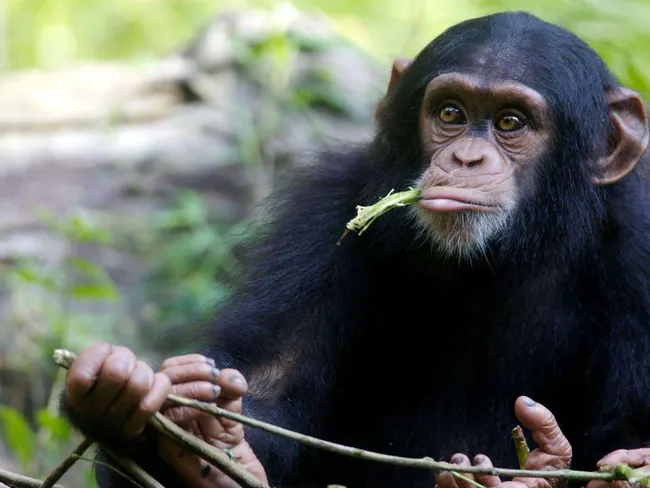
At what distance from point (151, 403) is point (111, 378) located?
0.19 metres

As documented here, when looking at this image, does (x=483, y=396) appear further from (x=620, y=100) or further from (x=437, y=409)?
(x=620, y=100)

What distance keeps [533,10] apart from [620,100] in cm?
290

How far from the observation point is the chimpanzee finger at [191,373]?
4.82m

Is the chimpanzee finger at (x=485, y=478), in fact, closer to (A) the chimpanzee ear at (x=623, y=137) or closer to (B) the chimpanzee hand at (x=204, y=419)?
(B) the chimpanzee hand at (x=204, y=419)

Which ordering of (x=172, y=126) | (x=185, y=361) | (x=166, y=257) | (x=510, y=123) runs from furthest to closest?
1. (x=172, y=126)
2. (x=166, y=257)
3. (x=510, y=123)
4. (x=185, y=361)

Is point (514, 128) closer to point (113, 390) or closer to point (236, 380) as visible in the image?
point (236, 380)

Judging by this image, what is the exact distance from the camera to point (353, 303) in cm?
655

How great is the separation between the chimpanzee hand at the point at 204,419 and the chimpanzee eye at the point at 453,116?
2026 millimetres

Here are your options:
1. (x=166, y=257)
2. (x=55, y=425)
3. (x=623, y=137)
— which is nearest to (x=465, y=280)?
(x=623, y=137)

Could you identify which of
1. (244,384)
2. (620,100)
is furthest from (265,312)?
(620,100)

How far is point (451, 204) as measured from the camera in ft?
18.3

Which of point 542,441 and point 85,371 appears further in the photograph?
point 542,441

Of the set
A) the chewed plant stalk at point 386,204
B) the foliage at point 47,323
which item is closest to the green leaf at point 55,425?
the foliage at point 47,323

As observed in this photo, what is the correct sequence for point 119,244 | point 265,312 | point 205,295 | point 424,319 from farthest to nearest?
point 119,244 → point 205,295 → point 424,319 → point 265,312
